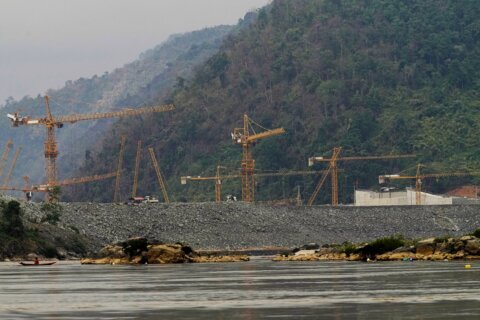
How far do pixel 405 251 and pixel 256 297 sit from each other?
164 feet

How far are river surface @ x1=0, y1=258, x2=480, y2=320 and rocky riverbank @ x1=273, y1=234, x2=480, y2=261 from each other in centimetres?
2358

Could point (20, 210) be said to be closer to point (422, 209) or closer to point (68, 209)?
point (68, 209)

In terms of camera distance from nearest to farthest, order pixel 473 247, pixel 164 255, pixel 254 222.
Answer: pixel 473 247 → pixel 164 255 → pixel 254 222

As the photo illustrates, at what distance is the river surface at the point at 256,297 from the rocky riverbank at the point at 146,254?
114 feet

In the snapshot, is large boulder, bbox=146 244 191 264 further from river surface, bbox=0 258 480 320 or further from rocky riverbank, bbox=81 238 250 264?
river surface, bbox=0 258 480 320

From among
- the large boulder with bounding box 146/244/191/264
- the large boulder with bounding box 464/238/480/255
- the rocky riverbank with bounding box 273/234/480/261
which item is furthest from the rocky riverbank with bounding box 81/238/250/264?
the large boulder with bounding box 464/238/480/255

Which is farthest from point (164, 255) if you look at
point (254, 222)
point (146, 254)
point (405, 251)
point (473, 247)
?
point (254, 222)

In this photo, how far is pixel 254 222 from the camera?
165m

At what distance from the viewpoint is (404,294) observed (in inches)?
1806

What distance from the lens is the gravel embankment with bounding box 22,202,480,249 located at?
491 ft


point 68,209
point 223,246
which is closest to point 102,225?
point 68,209

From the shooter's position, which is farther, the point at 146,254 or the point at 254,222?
the point at 254,222

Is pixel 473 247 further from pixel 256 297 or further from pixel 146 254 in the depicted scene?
pixel 256 297

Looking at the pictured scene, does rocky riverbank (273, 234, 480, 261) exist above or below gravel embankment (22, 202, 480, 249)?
above
